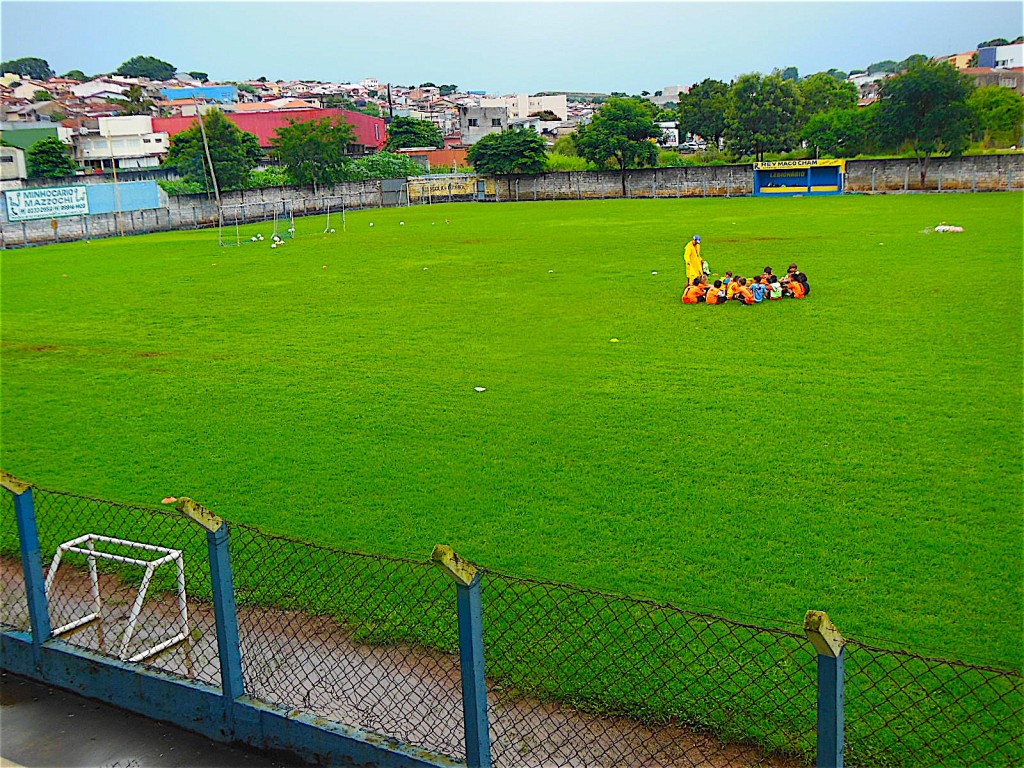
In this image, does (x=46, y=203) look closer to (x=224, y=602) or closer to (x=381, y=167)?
(x=381, y=167)

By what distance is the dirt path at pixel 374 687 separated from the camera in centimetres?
477

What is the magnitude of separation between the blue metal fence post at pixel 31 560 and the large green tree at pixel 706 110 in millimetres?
59647

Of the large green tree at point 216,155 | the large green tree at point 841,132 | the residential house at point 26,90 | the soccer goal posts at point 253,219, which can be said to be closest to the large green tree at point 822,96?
the large green tree at point 841,132

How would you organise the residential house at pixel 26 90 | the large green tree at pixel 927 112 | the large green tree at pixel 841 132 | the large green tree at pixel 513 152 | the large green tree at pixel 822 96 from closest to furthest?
the large green tree at pixel 927 112 → the large green tree at pixel 841 132 → the large green tree at pixel 513 152 → the large green tree at pixel 822 96 → the residential house at pixel 26 90

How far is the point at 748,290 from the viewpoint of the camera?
17000 mm

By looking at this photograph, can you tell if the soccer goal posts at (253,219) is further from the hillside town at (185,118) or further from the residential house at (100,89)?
the residential house at (100,89)

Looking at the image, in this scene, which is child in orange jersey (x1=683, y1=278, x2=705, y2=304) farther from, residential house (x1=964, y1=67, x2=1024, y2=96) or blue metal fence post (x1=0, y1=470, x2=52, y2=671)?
residential house (x1=964, y1=67, x2=1024, y2=96)

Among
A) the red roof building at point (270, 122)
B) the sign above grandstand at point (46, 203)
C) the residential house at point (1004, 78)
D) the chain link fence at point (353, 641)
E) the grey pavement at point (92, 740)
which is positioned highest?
the residential house at point (1004, 78)

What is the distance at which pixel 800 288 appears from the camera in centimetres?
1741

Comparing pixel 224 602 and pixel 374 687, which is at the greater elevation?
pixel 224 602

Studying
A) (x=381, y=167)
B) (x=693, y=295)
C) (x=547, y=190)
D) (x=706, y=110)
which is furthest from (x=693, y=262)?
(x=706, y=110)

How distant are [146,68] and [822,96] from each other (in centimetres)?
14547

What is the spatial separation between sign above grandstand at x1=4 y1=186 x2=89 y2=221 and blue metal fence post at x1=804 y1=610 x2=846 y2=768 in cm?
4106

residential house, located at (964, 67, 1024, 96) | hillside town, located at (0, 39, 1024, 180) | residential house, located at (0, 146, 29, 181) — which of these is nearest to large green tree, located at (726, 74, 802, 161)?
hillside town, located at (0, 39, 1024, 180)
